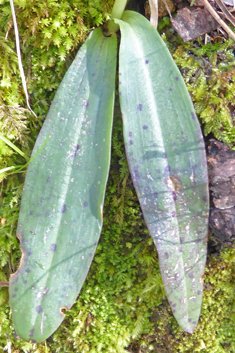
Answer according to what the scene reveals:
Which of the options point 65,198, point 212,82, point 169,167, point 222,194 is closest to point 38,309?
point 65,198

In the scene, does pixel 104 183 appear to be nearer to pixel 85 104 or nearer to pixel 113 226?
pixel 113 226

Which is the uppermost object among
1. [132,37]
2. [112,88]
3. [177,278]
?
[132,37]

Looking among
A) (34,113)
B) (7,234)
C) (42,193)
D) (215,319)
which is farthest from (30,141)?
(215,319)

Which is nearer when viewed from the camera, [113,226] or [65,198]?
[65,198]

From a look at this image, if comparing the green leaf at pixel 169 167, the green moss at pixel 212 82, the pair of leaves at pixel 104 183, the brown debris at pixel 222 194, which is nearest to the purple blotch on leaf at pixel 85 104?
the pair of leaves at pixel 104 183

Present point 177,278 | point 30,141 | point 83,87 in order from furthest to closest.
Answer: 1. point 30,141
2. point 83,87
3. point 177,278

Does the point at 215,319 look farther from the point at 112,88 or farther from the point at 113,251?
the point at 112,88

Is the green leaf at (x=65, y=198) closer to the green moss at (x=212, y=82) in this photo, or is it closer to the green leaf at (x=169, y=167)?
the green leaf at (x=169, y=167)
